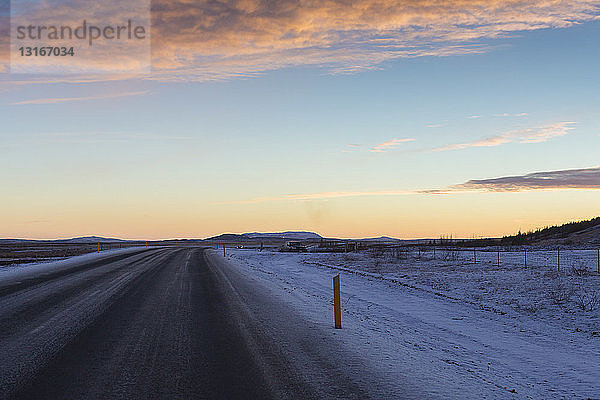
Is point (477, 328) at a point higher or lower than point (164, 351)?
lower

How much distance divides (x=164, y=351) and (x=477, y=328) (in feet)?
25.2

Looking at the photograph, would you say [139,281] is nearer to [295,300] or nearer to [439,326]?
[295,300]

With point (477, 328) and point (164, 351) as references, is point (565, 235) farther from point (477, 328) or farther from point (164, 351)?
point (164, 351)

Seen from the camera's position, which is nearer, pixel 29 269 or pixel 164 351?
pixel 164 351

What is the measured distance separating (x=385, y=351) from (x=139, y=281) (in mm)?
13334

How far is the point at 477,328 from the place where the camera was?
1195 centimetres

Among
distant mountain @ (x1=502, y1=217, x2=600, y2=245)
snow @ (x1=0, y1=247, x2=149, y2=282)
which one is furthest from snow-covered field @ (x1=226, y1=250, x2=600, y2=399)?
distant mountain @ (x1=502, y1=217, x2=600, y2=245)

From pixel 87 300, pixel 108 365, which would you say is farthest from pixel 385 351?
pixel 87 300

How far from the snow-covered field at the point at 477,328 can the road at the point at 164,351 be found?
1.07m

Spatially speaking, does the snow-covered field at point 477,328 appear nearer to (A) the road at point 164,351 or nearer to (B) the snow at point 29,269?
(A) the road at point 164,351

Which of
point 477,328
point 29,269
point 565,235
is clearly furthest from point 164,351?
point 565,235

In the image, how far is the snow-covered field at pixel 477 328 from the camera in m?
7.07

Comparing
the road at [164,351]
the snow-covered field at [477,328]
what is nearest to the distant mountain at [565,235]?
the snow-covered field at [477,328]

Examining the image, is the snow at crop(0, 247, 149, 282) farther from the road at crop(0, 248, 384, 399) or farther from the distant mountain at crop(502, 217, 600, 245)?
the distant mountain at crop(502, 217, 600, 245)
